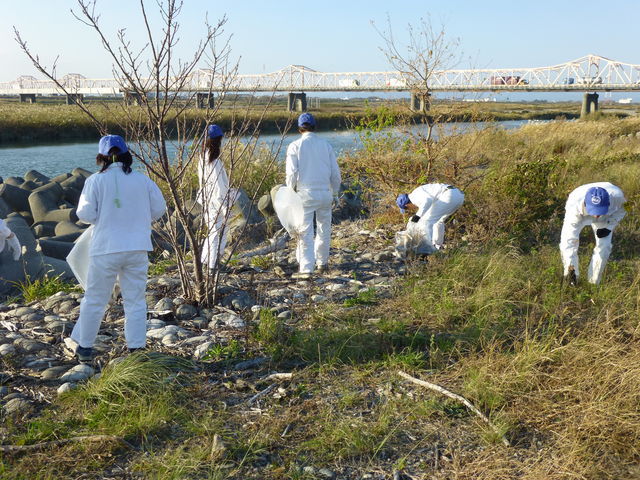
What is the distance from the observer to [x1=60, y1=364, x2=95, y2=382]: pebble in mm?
4035

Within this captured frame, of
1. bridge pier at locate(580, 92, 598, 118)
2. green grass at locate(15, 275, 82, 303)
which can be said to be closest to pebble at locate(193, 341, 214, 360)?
green grass at locate(15, 275, 82, 303)

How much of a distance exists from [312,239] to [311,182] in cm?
60

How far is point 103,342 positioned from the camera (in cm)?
466

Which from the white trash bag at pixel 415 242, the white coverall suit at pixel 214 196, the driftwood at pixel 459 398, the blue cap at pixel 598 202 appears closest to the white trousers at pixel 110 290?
the white coverall suit at pixel 214 196

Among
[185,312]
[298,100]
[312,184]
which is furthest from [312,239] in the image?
[298,100]

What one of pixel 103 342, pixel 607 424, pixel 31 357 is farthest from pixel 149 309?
→ pixel 607 424

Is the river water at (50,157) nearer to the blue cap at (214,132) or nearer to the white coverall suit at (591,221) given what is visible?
the blue cap at (214,132)

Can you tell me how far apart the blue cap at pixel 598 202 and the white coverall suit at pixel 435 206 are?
5.08ft

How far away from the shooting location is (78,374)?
A: 4.07 metres

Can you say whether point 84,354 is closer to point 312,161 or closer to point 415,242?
point 312,161

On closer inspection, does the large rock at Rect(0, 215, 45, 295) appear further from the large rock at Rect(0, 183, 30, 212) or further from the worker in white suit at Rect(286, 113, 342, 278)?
the large rock at Rect(0, 183, 30, 212)

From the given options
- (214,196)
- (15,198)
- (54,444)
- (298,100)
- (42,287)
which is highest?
(298,100)

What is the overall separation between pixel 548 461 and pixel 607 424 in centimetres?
50

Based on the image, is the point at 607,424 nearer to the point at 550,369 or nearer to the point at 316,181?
the point at 550,369
